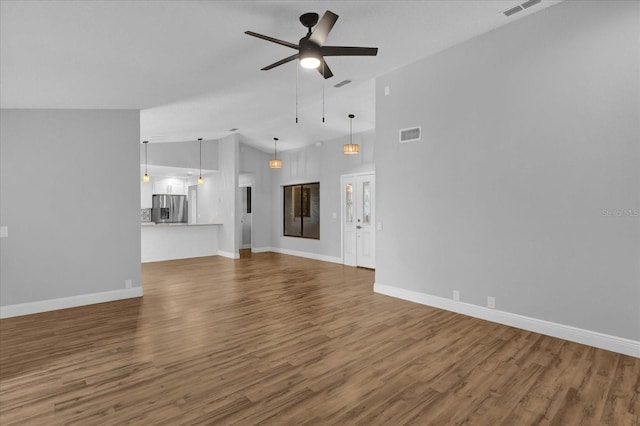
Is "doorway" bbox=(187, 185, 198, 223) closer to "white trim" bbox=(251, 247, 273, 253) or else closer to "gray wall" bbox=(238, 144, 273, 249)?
"gray wall" bbox=(238, 144, 273, 249)

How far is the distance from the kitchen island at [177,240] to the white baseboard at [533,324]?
6361 millimetres

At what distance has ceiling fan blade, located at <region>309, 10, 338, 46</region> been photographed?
2639 millimetres

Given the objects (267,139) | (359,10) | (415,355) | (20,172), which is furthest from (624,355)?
(267,139)

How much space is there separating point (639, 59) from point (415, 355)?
3.47 m

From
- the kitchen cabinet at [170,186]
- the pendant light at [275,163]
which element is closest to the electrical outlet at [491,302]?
the pendant light at [275,163]

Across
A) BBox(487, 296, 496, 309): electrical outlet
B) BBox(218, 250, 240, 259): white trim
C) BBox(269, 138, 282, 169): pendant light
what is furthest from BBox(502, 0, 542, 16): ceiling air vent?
BBox(218, 250, 240, 259): white trim

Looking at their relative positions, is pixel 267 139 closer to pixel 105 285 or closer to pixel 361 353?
pixel 105 285

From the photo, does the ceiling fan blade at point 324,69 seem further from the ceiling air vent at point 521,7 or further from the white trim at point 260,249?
the white trim at point 260,249

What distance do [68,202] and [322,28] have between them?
13.8ft

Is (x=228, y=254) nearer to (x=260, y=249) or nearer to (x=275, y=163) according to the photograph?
(x=260, y=249)

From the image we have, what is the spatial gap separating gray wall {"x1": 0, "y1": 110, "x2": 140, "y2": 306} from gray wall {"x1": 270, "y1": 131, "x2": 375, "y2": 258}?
15.7 feet

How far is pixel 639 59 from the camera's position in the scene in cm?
310

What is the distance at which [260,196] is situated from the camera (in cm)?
1083

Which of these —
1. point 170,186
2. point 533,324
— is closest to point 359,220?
point 533,324
